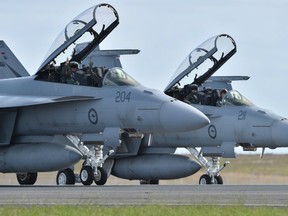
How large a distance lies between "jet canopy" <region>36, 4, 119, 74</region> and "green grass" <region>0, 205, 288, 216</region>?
Result: 11.0 metres

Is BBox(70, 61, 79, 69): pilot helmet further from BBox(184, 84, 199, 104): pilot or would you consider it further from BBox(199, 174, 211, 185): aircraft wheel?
BBox(199, 174, 211, 185): aircraft wheel

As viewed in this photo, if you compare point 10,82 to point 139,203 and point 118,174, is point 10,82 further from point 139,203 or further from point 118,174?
point 139,203

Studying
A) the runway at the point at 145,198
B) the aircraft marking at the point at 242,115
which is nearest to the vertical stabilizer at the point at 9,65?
the aircraft marking at the point at 242,115

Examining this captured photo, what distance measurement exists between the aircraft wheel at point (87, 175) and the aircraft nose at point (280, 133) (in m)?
5.07

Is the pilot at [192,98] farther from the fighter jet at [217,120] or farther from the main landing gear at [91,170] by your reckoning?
the main landing gear at [91,170]

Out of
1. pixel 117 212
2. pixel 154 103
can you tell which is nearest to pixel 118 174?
pixel 154 103

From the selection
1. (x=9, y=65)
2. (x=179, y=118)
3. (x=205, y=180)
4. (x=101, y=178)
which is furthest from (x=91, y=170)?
(x=9, y=65)

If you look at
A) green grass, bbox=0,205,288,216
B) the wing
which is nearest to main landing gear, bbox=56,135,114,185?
the wing

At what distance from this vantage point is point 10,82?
2545 cm

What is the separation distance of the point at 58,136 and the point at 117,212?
468 inches

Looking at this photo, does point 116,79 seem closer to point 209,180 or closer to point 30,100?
point 30,100

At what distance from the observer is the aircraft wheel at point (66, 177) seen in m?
23.8

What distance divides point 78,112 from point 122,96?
1273 millimetres

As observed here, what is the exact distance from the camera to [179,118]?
22.3 m
